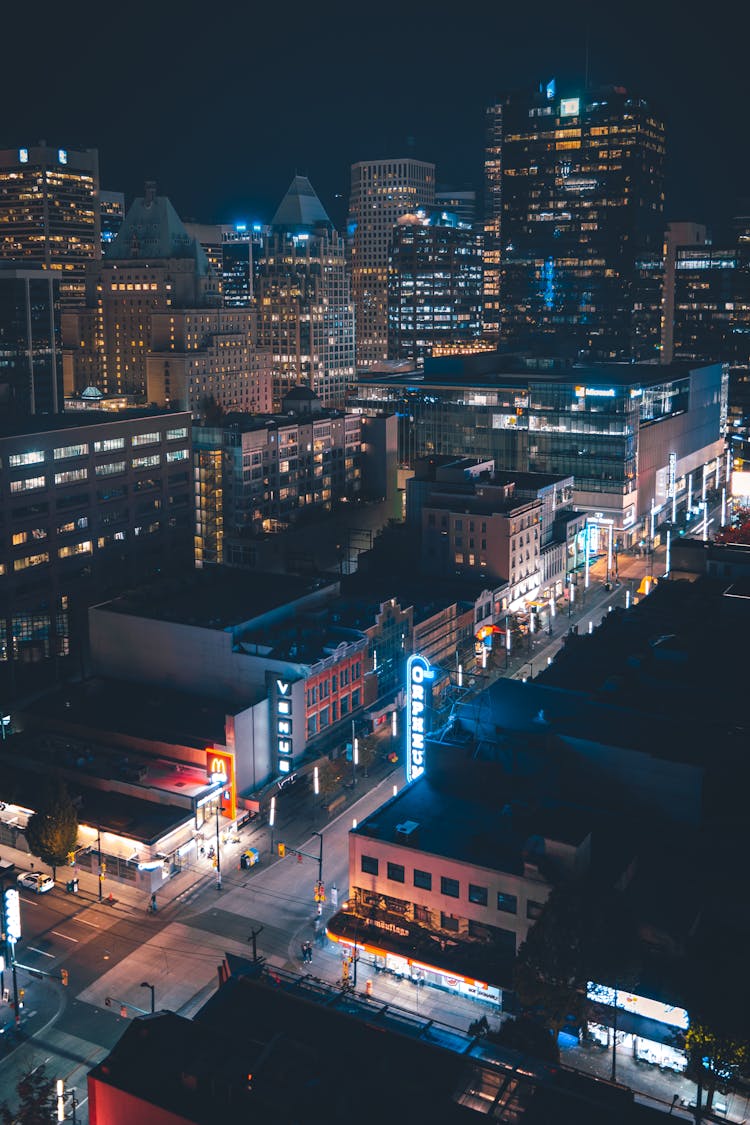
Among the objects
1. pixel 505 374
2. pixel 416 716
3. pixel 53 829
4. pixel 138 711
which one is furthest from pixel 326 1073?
pixel 505 374

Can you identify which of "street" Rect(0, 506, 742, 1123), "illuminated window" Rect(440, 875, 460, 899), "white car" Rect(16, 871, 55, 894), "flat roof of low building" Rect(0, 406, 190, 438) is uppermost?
"flat roof of low building" Rect(0, 406, 190, 438)

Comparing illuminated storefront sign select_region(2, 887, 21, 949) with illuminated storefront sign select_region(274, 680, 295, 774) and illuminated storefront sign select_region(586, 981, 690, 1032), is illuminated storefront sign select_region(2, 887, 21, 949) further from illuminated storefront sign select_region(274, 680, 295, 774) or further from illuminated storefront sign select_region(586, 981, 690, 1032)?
illuminated storefront sign select_region(586, 981, 690, 1032)

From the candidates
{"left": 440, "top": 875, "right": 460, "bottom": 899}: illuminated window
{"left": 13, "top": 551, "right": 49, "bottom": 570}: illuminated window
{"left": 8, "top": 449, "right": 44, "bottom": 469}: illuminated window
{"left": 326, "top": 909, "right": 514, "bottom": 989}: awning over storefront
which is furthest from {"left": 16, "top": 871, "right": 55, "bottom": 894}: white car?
{"left": 8, "top": 449, "right": 44, "bottom": 469}: illuminated window

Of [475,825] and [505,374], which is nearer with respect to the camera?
[475,825]

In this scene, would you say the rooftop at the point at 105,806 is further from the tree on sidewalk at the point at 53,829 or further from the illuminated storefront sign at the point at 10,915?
the illuminated storefront sign at the point at 10,915

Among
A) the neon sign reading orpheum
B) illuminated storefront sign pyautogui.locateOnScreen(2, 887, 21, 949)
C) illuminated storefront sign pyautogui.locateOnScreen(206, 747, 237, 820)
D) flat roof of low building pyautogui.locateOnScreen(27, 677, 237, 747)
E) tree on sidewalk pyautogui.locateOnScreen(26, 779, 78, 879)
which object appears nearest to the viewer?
illuminated storefront sign pyautogui.locateOnScreen(2, 887, 21, 949)

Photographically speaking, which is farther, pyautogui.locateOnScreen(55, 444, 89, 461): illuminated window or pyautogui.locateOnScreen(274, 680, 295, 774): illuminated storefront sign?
pyautogui.locateOnScreen(55, 444, 89, 461): illuminated window

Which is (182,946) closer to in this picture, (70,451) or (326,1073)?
(326,1073)
